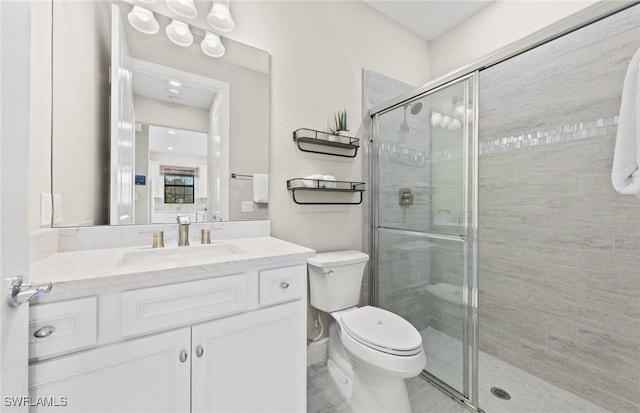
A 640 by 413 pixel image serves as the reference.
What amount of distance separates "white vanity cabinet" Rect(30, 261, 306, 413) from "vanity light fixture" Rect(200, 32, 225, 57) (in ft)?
4.11

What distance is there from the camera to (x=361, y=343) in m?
1.30

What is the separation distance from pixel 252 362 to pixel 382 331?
0.69 metres

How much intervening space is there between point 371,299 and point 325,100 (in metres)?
1.55

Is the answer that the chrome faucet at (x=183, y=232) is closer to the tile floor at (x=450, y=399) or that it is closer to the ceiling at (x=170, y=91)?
the ceiling at (x=170, y=91)

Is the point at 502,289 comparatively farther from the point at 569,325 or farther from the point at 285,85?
the point at 285,85

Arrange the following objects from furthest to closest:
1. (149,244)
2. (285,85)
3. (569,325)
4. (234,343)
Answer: (285,85) < (569,325) < (149,244) < (234,343)

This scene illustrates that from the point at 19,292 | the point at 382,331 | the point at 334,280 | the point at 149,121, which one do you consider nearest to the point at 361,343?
the point at 382,331

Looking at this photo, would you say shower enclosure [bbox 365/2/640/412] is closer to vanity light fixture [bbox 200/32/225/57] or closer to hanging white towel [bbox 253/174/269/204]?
hanging white towel [bbox 253/174/269/204]

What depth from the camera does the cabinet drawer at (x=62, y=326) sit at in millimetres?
669

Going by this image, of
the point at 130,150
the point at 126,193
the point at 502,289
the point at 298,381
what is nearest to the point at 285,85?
the point at 130,150

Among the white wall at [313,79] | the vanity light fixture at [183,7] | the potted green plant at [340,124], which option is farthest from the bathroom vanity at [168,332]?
the vanity light fixture at [183,7]

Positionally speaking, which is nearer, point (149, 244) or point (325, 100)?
point (149, 244)

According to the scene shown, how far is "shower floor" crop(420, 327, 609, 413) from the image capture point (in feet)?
4.72

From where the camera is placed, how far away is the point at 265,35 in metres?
1.66
